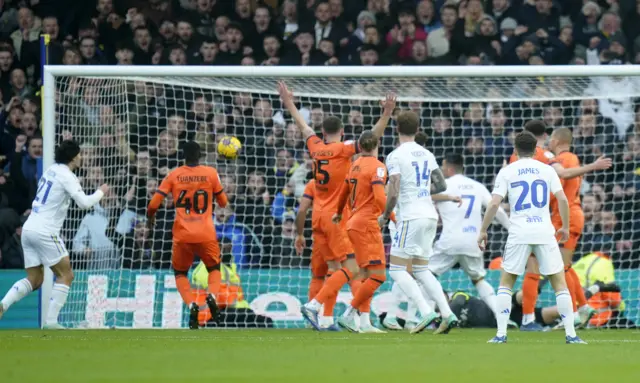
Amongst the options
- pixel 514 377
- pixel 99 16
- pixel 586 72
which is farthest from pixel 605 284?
pixel 99 16

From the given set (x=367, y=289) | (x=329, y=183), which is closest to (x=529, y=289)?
(x=367, y=289)

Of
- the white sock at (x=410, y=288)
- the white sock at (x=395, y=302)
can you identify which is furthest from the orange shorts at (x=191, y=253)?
the white sock at (x=410, y=288)

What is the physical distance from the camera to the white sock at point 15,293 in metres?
12.3

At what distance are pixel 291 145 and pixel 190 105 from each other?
1949 mm

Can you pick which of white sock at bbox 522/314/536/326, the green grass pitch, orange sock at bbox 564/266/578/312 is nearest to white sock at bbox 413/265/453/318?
the green grass pitch

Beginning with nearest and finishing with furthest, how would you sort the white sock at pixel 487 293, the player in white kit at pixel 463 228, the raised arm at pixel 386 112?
1. the raised arm at pixel 386 112
2. the white sock at pixel 487 293
3. the player in white kit at pixel 463 228

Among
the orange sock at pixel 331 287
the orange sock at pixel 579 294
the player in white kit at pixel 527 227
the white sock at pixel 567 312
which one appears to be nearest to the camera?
the white sock at pixel 567 312

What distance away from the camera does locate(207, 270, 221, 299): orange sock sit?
13.2m

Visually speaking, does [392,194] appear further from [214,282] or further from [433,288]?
[214,282]

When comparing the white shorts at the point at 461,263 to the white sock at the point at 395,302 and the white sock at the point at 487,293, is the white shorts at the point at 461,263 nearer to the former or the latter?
the white sock at the point at 487,293

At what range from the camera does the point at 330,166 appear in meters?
12.4

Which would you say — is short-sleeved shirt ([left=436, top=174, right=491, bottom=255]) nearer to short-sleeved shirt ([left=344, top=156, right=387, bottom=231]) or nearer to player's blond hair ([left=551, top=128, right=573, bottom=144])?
player's blond hair ([left=551, top=128, right=573, bottom=144])

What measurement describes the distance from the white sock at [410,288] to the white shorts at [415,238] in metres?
0.16

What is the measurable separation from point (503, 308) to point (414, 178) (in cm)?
219
